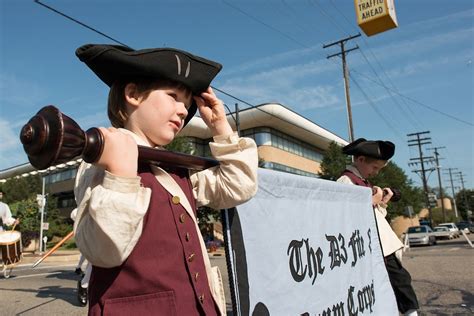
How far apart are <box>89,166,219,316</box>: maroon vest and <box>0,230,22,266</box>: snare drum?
794 centimetres

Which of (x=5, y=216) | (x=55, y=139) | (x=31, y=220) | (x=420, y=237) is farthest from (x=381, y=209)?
(x=31, y=220)

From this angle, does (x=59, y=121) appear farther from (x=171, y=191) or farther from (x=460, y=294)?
(x=460, y=294)

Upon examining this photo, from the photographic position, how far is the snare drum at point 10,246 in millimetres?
7895

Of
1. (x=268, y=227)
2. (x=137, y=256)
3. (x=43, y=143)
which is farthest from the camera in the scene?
(x=268, y=227)

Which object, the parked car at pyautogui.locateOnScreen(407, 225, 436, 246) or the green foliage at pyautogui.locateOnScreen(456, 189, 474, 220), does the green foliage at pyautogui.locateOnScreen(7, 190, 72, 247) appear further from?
the green foliage at pyautogui.locateOnScreen(456, 189, 474, 220)

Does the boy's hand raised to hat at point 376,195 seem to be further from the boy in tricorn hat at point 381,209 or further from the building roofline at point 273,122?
the building roofline at point 273,122

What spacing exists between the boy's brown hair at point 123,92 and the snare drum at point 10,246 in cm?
779

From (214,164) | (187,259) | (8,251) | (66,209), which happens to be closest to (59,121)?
(187,259)

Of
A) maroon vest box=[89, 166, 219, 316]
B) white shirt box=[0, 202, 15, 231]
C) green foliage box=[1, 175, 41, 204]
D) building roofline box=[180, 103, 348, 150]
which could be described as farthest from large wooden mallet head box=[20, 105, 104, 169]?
green foliage box=[1, 175, 41, 204]

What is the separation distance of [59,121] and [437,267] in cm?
1012

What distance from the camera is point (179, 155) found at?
1.30m

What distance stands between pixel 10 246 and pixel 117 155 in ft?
27.5

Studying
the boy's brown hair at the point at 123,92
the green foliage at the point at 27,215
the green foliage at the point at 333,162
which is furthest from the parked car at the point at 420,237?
the boy's brown hair at the point at 123,92

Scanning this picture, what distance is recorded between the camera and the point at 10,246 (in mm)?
8047
